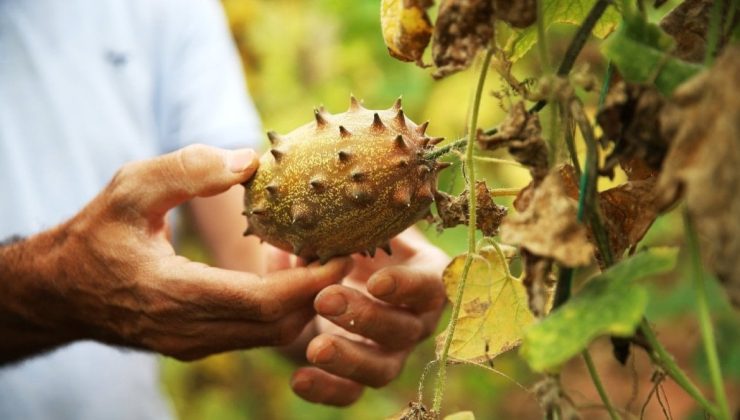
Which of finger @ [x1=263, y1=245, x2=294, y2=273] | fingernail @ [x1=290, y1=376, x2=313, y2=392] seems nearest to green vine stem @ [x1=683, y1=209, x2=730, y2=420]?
fingernail @ [x1=290, y1=376, x2=313, y2=392]

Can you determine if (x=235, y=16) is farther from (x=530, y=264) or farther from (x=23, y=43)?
(x=530, y=264)

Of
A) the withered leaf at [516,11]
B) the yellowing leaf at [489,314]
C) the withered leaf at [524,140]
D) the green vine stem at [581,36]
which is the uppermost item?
the withered leaf at [516,11]

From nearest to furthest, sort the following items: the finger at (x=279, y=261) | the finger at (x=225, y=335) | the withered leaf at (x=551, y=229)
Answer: the withered leaf at (x=551, y=229)
the finger at (x=225, y=335)
the finger at (x=279, y=261)

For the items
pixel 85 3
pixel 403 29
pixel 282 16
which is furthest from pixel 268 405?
pixel 403 29

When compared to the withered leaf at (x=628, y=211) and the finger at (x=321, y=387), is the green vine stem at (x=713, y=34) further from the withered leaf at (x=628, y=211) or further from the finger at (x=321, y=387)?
the finger at (x=321, y=387)

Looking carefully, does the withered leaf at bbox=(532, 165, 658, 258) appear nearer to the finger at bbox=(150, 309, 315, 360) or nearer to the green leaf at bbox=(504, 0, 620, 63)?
the green leaf at bbox=(504, 0, 620, 63)

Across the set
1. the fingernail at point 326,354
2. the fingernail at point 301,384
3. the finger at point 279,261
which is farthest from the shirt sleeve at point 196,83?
the fingernail at point 326,354
